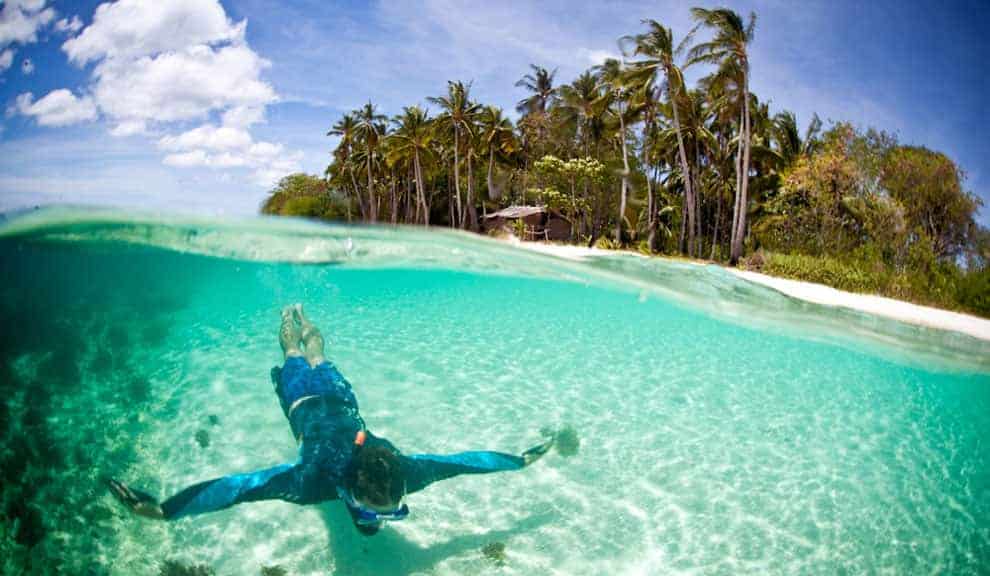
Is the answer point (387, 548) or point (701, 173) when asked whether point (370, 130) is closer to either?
point (701, 173)

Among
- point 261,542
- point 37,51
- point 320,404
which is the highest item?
point 37,51

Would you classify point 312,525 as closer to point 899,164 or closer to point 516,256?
point 516,256

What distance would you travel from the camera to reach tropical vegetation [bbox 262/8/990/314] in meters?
16.7

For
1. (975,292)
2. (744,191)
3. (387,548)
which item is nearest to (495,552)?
(387,548)

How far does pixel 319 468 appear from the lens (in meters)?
4.47

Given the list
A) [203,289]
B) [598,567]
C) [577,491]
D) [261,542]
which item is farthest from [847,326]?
[203,289]

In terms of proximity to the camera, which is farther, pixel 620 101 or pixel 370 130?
pixel 370 130

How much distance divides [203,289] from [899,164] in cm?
2986

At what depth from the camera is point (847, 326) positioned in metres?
12.5

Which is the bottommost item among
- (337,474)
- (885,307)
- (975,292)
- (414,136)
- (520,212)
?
(337,474)

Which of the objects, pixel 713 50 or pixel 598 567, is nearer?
pixel 598 567

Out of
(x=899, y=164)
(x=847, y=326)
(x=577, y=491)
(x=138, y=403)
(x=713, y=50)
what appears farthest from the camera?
(x=713, y=50)

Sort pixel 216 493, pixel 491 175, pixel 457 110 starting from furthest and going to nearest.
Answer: pixel 491 175 < pixel 457 110 < pixel 216 493

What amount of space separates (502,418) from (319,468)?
429cm
